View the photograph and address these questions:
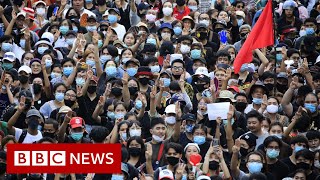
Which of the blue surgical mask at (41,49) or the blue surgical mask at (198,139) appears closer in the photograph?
the blue surgical mask at (198,139)

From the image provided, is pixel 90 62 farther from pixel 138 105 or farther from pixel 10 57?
pixel 138 105

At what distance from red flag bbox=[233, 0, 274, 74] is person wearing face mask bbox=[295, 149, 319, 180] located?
11.2 ft

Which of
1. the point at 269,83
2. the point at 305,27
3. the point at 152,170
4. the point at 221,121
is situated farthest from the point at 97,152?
the point at 305,27

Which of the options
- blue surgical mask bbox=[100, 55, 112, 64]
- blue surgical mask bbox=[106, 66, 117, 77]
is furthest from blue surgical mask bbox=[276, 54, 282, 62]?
blue surgical mask bbox=[106, 66, 117, 77]

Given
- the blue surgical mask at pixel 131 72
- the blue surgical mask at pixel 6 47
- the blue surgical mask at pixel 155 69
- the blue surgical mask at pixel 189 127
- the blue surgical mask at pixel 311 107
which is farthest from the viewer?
the blue surgical mask at pixel 6 47

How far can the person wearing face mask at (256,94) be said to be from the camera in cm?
3114

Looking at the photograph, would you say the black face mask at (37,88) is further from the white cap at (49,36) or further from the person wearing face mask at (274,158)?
the person wearing face mask at (274,158)

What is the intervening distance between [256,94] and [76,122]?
3362 millimetres

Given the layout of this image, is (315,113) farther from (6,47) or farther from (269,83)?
(6,47)

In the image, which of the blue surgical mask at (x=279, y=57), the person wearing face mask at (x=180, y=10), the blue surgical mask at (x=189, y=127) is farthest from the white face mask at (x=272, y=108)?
the person wearing face mask at (x=180, y=10)

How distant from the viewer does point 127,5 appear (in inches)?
1431

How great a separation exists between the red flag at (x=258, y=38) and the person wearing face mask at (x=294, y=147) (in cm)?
288

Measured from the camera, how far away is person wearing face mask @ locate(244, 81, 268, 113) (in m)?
31.1

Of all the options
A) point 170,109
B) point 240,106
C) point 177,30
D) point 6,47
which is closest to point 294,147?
point 240,106
